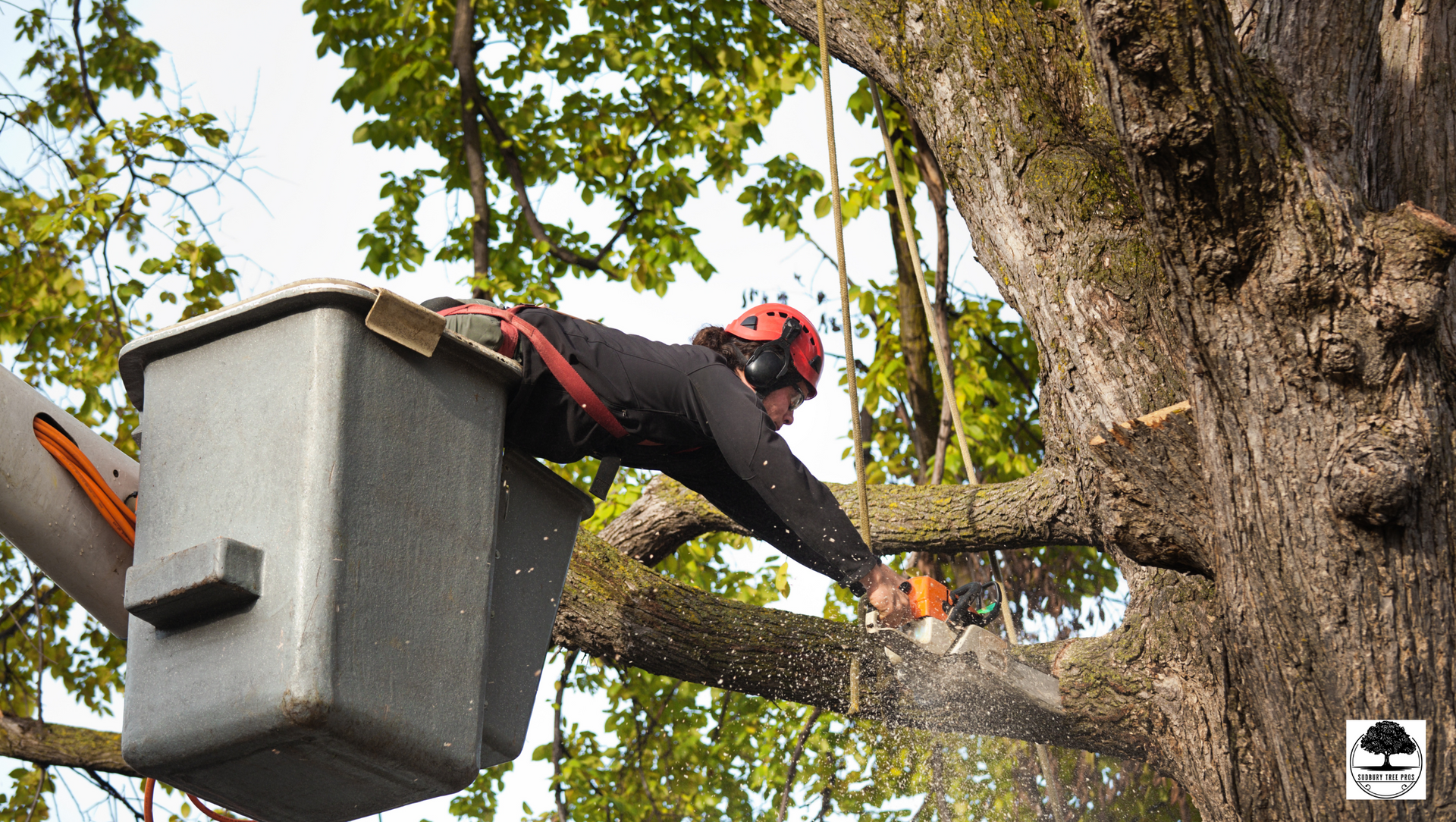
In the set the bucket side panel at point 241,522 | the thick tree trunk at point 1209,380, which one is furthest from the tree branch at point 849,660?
the bucket side panel at point 241,522

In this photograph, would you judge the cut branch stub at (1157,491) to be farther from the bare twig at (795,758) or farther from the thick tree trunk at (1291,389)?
the bare twig at (795,758)

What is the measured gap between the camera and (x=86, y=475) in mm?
2457

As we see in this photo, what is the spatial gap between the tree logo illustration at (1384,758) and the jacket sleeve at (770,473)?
4.14ft

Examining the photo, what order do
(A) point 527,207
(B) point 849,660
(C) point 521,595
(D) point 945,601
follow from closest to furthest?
(C) point 521,595 → (D) point 945,601 → (B) point 849,660 → (A) point 527,207

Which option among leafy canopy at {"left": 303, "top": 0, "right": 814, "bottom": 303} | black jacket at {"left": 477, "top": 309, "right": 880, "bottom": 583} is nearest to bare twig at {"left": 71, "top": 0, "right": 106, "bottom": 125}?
leafy canopy at {"left": 303, "top": 0, "right": 814, "bottom": 303}

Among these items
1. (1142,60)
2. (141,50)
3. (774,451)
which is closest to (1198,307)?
(1142,60)

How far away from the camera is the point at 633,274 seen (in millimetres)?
7430

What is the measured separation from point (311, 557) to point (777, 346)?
1522 mm

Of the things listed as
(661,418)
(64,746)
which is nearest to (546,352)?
(661,418)

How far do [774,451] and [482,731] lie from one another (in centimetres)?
87

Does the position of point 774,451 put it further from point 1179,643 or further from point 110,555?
point 110,555

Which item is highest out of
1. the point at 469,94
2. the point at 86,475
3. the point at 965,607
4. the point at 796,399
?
the point at 469,94

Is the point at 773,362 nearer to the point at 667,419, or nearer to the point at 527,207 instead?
the point at 667,419

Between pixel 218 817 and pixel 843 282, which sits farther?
pixel 843 282
